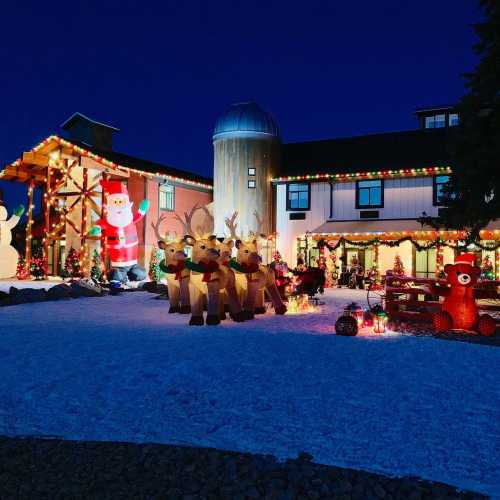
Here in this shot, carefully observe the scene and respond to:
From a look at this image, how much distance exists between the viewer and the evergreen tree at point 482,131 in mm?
11164

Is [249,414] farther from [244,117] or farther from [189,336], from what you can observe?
[244,117]

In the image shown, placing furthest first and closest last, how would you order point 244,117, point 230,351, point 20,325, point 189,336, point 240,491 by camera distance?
point 244,117 < point 20,325 < point 189,336 < point 230,351 < point 240,491

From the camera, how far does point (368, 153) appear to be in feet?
93.2

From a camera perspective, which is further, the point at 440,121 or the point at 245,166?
the point at 440,121

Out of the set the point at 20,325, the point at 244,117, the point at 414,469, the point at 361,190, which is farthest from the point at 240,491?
the point at 244,117

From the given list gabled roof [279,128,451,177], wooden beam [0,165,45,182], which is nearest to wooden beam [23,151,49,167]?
wooden beam [0,165,45,182]

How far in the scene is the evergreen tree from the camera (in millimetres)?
11164

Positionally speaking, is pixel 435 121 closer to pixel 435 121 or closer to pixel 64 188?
pixel 435 121

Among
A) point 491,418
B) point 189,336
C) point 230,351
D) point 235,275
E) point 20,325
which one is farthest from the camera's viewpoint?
point 235,275

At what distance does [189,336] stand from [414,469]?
632 centimetres

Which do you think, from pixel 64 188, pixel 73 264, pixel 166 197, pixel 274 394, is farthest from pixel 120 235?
pixel 274 394

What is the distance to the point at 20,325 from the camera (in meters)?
11.3

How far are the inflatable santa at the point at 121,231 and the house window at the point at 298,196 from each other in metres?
7.06

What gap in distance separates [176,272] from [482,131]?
741 centimetres
